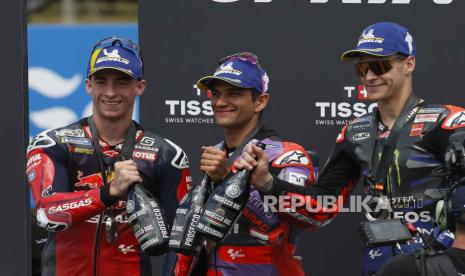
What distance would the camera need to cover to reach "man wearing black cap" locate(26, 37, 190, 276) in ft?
14.8

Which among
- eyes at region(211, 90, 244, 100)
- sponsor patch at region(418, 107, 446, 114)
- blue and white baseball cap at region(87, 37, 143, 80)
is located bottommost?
sponsor patch at region(418, 107, 446, 114)

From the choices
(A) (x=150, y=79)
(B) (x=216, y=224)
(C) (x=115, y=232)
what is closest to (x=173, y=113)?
(A) (x=150, y=79)

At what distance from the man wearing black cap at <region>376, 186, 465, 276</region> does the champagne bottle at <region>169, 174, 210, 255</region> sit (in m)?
1.20

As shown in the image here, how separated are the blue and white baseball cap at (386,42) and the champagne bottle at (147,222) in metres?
1.20

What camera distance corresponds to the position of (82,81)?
688cm

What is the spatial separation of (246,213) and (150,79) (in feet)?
4.96

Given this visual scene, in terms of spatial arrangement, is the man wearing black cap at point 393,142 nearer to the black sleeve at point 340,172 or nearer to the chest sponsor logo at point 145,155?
the black sleeve at point 340,172

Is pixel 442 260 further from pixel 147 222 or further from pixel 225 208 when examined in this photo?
pixel 147 222

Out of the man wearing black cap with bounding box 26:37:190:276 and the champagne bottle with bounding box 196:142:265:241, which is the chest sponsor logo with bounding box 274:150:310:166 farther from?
the man wearing black cap with bounding box 26:37:190:276

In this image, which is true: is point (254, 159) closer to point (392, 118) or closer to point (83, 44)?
point (392, 118)

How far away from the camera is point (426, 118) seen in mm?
4504

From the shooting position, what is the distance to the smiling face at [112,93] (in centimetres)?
461

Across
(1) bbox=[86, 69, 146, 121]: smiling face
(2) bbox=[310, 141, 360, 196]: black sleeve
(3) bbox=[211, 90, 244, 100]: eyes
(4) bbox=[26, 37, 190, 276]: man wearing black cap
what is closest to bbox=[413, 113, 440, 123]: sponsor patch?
(2) bbox=[310, 141, 360, 196]: black sleeve

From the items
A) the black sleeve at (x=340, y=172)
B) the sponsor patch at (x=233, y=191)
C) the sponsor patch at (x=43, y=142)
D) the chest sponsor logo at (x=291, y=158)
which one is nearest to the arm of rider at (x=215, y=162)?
the sponsor patch at (x=233, y=191)
